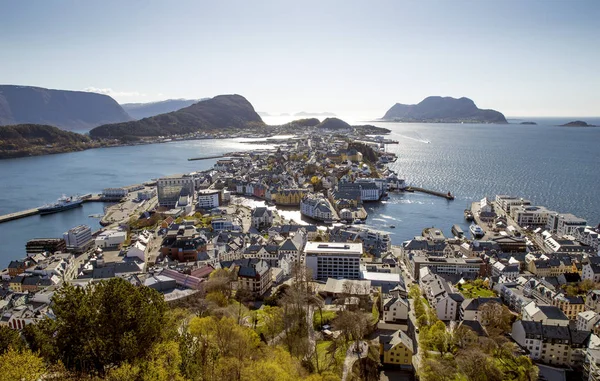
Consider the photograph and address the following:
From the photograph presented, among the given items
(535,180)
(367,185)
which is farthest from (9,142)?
(535,180)

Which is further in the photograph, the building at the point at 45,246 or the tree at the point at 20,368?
the building at the point at 45,246

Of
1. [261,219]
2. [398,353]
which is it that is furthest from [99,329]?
[261,219]

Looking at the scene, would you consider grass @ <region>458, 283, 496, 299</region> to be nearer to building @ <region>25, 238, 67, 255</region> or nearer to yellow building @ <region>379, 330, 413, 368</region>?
yellow building @ <region>379, 330, 413, 368</region>

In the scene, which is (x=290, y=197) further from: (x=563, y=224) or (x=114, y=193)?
(x=563, y=224)

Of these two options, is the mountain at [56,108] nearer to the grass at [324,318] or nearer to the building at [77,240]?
the building at [77,240]

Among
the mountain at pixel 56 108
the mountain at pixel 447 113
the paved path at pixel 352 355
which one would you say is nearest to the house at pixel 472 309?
the paved path at pixel 352 355
